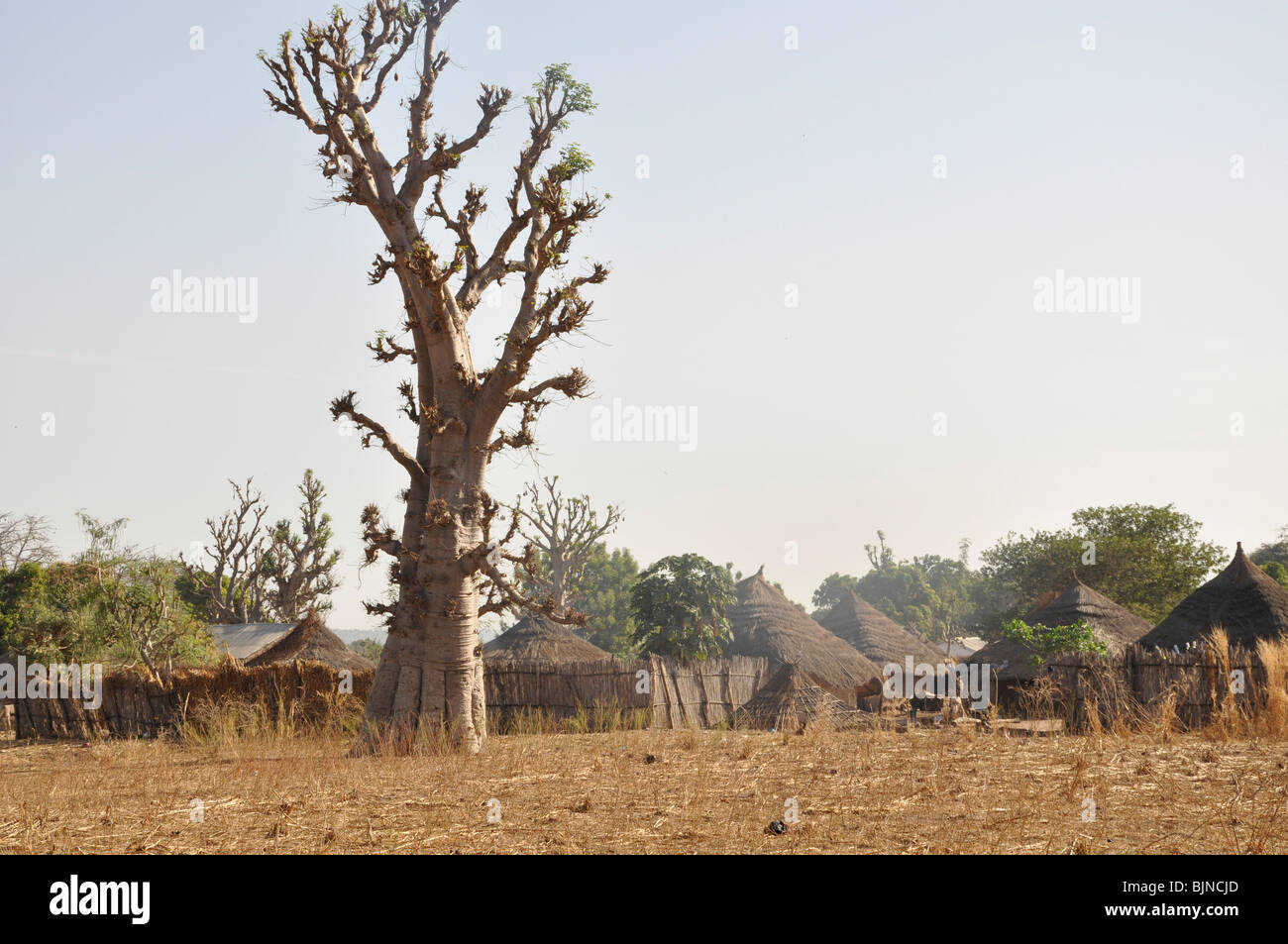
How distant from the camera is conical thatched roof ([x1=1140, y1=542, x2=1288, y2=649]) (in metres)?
19.3

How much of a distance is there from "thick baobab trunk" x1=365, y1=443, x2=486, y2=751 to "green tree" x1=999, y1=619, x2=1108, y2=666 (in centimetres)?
1219

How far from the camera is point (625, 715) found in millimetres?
16938

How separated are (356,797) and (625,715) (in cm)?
1047

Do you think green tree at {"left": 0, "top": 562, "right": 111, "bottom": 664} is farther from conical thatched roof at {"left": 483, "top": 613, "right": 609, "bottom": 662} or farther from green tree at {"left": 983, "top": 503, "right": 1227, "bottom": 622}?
green tree at {"left": 983, "top": 503, "right": 1227, "bottom": 622}

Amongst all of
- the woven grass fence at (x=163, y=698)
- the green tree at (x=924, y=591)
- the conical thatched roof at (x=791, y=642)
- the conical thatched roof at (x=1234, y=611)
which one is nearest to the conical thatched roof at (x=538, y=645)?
the conical thatched roof at (x=791, y=642)

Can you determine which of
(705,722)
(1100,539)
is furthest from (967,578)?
(705,722)

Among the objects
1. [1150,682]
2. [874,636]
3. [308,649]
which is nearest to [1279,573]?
[874,636]

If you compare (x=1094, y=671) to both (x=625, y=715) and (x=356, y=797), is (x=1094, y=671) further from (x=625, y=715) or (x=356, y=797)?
(x=356, y=797)

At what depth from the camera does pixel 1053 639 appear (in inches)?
839

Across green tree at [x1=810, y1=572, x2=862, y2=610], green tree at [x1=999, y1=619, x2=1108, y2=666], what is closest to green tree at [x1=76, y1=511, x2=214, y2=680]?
green tree at [x1=999, y1=619, x2=1108, y2=666]

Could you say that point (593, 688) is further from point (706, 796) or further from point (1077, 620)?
point (1077, 620)

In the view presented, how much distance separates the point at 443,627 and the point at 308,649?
1536 cm
